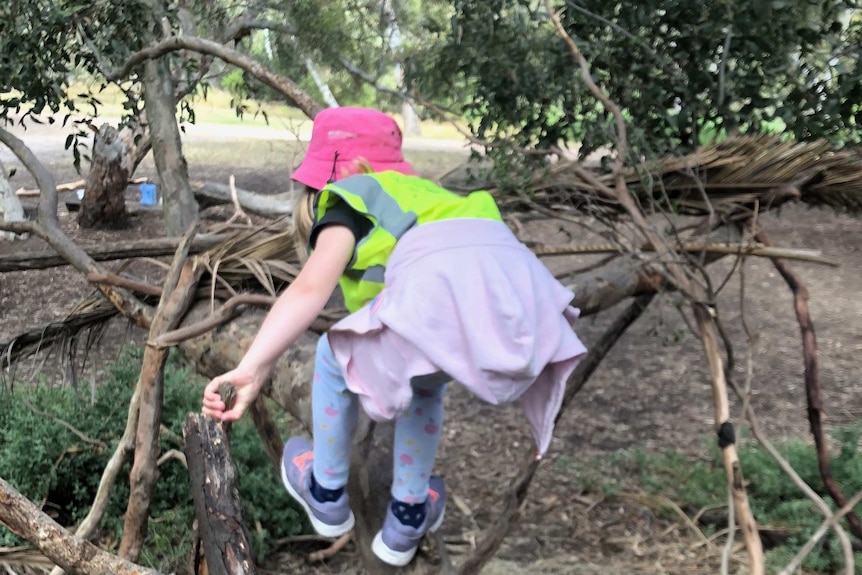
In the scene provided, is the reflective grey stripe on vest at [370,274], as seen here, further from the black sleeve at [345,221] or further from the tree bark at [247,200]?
the tree bark at [247,200]

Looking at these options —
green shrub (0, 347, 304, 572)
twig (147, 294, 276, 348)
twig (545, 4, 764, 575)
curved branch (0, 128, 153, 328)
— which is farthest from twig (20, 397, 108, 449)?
twig (545, 4, 764, 575)

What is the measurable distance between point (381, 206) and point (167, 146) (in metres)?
2.28

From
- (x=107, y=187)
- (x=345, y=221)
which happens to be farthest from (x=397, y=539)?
(x=107, y=187)

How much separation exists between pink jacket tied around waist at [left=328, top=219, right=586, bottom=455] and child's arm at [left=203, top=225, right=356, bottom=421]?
3.4 inches

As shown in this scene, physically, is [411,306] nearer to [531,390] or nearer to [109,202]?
[531,390]

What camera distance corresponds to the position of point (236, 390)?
154 centimetres

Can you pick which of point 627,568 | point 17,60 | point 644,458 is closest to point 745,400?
point 627,568

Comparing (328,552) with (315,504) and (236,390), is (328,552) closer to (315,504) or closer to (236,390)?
(315,504)

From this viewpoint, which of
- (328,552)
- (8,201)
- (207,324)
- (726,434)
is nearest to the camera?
(726,434)

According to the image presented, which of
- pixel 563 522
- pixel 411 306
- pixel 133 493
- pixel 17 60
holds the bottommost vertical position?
pixel 563 522

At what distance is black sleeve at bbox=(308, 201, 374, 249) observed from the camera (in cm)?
164

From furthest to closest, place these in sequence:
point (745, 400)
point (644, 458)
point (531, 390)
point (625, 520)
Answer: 1. point (644, 458)
2. point (625, 520)
3. point (745, 400)
4. point (531, 390)

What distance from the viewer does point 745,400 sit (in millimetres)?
1872

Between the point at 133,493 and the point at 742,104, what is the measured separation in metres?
2.57
